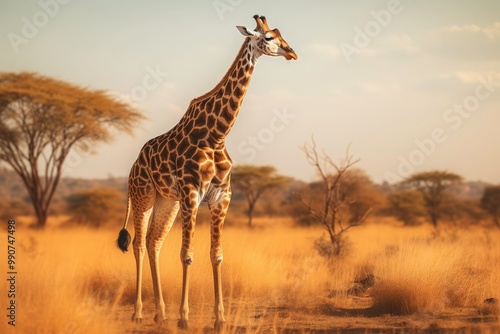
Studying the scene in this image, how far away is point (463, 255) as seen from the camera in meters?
10.7

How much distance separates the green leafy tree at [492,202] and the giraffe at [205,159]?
22357 millimetres

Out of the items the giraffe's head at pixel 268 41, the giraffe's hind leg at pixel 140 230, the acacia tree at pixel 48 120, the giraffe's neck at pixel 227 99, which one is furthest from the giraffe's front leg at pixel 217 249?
the acacia tree at pixel 48 120

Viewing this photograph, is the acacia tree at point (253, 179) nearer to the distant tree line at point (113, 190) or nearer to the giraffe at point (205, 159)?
the distant tree line at point (113, 190)

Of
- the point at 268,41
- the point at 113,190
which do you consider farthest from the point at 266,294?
the point at 113,190

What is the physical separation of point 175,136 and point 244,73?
1115 millimetres

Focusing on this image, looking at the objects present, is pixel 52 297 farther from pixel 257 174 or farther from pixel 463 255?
pixel 257 174

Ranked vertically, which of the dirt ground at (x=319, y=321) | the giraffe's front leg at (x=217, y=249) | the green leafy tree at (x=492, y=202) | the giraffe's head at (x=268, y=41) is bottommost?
the dirt ground at (x=319, y=321)

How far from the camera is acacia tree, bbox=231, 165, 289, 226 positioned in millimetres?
27670

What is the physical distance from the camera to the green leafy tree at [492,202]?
2619cm

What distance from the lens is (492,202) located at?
26.4 metres

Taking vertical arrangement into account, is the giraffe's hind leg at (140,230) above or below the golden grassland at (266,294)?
above

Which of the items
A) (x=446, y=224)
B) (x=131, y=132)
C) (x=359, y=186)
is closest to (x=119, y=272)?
(x=131, y=132)

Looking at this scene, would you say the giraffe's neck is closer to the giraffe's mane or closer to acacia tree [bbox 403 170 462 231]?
the giraffe's mane

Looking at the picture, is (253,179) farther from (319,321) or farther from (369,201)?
(319,321)
